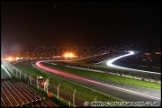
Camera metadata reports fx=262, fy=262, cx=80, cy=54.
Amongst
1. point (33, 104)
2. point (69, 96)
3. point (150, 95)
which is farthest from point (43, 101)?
point (150, 95)

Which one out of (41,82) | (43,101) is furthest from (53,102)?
(41,82)

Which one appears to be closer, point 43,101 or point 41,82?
point 43,101

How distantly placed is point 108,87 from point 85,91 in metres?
6.16

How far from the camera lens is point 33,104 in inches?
1414

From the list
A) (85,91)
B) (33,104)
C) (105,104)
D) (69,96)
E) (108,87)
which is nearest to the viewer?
(105,104)

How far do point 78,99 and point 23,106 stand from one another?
7.77 meters

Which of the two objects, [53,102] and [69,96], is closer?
[53,102]

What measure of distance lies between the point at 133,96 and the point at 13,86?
23.8 metres

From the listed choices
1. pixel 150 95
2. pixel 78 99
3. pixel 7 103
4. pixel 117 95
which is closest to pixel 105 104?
pixel 78 99

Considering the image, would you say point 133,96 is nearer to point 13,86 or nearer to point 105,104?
point 105,104

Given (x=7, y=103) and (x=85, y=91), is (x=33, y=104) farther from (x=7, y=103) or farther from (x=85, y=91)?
(x=85, y=91)

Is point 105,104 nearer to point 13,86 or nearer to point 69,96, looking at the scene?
point 69,96

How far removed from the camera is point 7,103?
37.3 m

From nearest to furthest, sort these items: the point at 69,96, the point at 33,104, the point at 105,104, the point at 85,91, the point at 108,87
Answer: the point at 105,104, the point at 33,104, the point at 69,96, the point at 85,91, the point at 108,87
